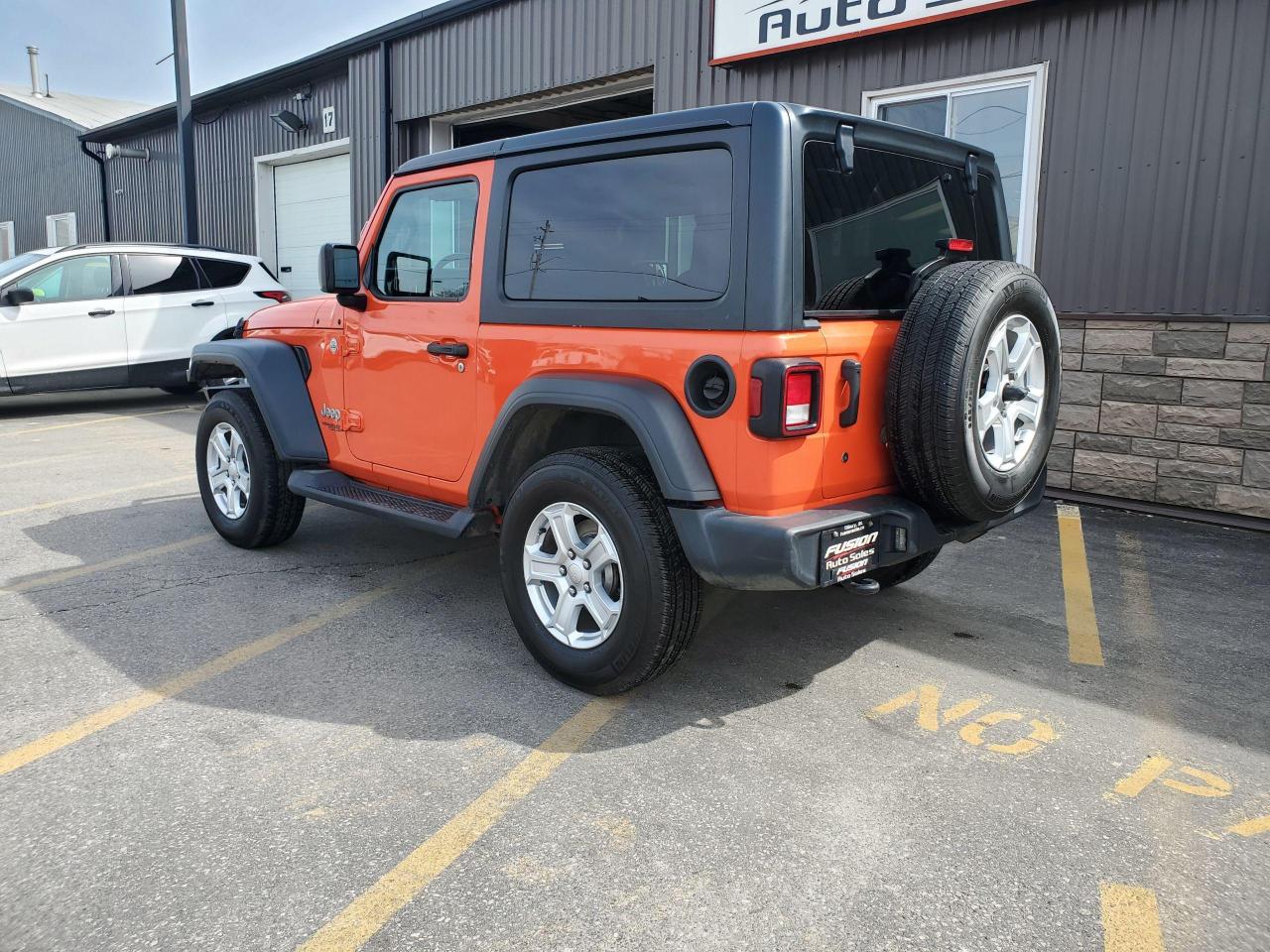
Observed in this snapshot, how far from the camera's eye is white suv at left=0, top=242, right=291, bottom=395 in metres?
9.91

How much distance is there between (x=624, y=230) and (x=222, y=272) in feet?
30.7

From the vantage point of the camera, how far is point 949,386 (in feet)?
9.90

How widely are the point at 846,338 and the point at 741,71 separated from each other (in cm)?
635

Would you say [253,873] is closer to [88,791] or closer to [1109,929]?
[88,791]

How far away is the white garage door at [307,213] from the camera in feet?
45.4

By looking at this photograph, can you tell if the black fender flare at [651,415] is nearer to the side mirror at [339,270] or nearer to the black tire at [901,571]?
the side mirror at [339,270]

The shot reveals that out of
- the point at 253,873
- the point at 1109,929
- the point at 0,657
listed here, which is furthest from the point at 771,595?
the point at 0,657

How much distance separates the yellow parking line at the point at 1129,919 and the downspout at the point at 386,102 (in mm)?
11793

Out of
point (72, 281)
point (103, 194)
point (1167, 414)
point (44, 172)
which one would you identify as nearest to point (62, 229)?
point (44, 172)

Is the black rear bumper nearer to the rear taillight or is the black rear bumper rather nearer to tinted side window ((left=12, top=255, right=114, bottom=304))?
the rear taillight

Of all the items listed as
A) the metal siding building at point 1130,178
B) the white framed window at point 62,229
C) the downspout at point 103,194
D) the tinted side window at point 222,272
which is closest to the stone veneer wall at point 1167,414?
the metal siding building at point 1130,178

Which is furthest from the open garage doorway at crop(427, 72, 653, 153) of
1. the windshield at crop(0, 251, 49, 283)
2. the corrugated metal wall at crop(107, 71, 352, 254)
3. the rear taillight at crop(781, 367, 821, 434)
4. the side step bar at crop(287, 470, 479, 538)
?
the rear taillight at crop(781, 367, 821, 434)

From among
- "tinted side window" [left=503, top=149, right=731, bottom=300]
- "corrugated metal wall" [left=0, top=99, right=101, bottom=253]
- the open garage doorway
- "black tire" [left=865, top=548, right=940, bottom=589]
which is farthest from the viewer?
"corrugated metal wall" [left=0, top=99, right=101, bottom=253]

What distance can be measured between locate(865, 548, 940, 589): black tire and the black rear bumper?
1332 millimetres
